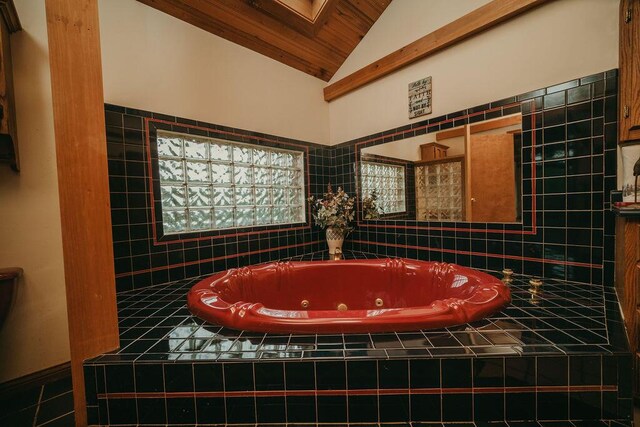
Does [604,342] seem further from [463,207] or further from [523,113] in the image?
[523,113]

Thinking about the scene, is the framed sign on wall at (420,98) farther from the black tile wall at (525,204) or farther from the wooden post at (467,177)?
the wooden post at (467,177)

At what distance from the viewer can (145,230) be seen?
1710 millimetres

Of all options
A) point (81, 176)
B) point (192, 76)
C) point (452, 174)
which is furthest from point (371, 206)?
point (81, 176)

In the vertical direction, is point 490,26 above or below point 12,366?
above

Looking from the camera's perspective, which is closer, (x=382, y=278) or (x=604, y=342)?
(x=604, y=342)

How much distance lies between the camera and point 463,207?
193 cm

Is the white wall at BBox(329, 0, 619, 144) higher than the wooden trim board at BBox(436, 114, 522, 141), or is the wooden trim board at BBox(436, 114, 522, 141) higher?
Result: the white wall at BBox(329, 0, 619, 144)

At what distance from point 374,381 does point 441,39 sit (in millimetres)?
2270

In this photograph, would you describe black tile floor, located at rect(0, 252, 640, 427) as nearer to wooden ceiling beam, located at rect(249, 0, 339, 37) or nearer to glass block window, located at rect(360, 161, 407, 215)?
glass block window, located at rect(360, 161, 407, 215)

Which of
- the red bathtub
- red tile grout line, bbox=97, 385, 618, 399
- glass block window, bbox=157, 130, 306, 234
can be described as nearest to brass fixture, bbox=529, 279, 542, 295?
the red bathtub

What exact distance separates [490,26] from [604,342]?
192cm

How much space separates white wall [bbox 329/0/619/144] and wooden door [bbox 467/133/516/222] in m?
0.31

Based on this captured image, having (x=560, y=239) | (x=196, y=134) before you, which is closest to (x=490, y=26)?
(x=560, y=239)

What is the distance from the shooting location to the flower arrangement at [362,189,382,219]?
246cm
